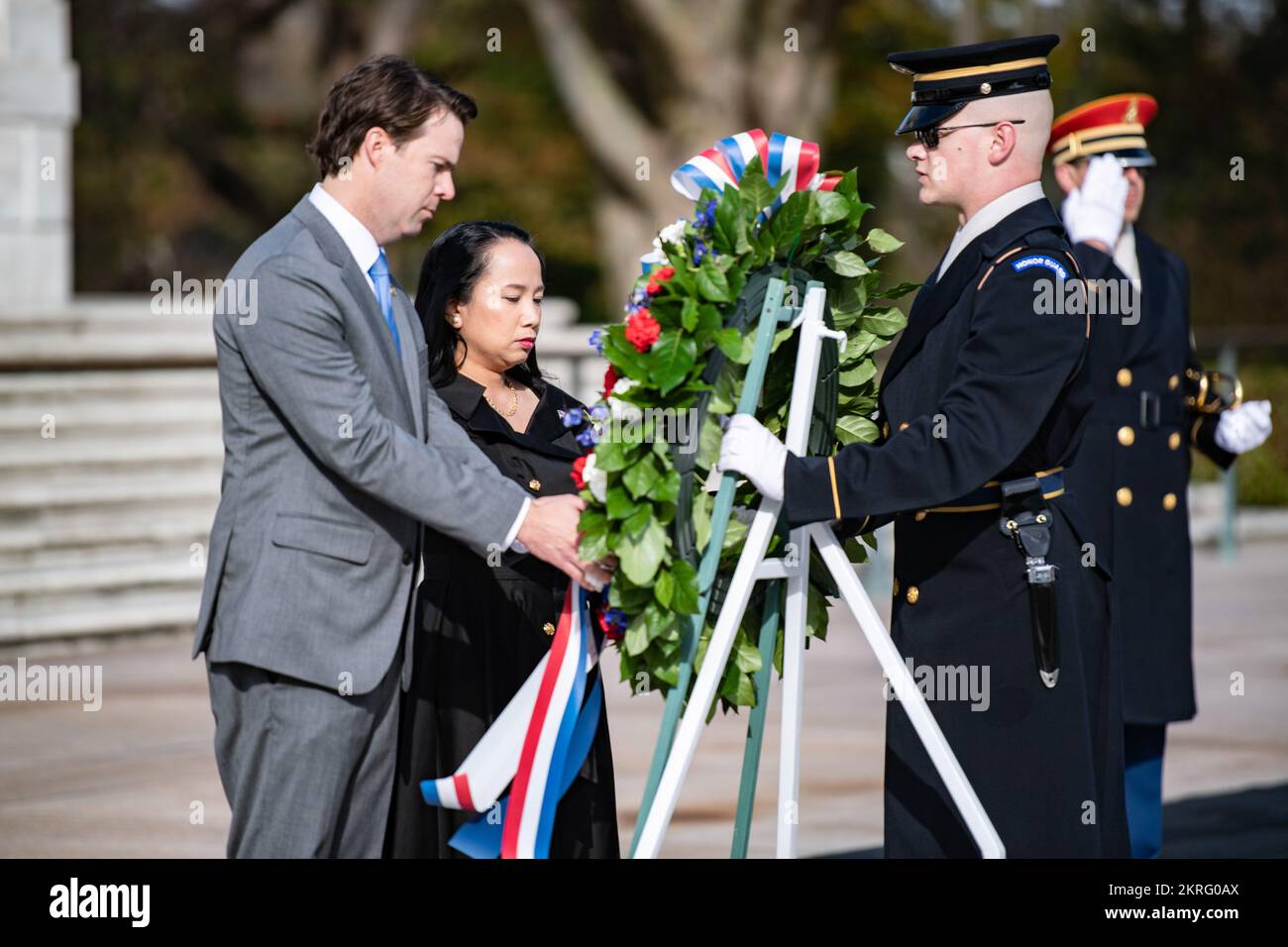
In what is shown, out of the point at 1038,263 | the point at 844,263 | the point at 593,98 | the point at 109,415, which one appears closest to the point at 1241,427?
the point at 1038,263

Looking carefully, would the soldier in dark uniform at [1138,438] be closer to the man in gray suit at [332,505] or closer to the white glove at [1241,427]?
the white glove at [1241,427]

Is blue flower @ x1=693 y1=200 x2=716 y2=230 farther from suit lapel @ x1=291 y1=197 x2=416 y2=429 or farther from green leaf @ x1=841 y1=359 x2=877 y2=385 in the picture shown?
suit lapel @ x1=291 y1=197 x2=416 y2=429

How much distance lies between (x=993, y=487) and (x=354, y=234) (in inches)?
58.3

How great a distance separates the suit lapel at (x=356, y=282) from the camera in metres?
3.87

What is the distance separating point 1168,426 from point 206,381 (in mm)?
7066

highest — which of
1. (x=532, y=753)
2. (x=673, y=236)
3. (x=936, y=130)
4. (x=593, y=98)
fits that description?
(x=593, y=98)

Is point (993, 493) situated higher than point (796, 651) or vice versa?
point (993, 493)

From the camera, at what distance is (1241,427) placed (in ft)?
21.2

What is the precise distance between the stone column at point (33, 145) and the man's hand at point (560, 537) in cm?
870

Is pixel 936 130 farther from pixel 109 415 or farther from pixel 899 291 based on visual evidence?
pixel 109 415

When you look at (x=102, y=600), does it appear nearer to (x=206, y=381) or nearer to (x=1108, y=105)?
(x=206, y=381)

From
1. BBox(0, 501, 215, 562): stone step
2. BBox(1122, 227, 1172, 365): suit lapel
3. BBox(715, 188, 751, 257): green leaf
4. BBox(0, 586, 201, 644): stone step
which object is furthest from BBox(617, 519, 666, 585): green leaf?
BBox(0, 501, 215, 562): stone step

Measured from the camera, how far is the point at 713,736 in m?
8.16

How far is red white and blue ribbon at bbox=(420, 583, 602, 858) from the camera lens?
13.3 ft
